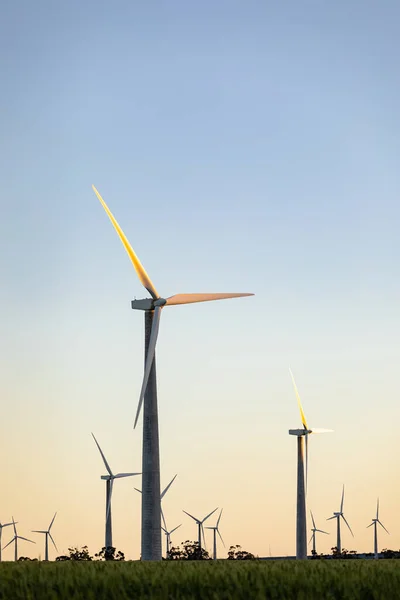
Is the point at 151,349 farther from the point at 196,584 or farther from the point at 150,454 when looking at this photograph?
the point at 196,584

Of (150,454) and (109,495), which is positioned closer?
(150,454)

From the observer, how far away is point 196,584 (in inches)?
977

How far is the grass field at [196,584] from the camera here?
2333cm

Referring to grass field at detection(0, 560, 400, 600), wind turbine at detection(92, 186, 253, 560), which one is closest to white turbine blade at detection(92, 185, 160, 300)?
wind turbine at detection(92, 186, 253, 560)

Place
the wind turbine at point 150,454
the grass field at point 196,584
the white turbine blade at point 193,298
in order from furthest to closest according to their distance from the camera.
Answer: the white turbine blade at point 193,298 < the wind turbine at point 150,454 < the grass field at point 196,584

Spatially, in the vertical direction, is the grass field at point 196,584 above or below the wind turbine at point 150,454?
below

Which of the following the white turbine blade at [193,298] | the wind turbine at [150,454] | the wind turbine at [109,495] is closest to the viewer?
the wind turbine at [150,454]

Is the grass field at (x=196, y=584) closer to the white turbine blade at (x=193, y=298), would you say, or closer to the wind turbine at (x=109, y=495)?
the white turbine blade at (x=193, y=298)

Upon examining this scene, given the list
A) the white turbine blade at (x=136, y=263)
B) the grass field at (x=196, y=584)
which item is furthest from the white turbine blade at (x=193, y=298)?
the grass field at (x=196, y=584)

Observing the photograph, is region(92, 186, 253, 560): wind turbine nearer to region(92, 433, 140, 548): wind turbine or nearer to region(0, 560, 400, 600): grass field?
region(0, 560, 400, 600): grass field

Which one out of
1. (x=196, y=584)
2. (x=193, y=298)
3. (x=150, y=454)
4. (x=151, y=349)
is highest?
(x=193, y=298)

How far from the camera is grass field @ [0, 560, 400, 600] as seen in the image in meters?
23.3

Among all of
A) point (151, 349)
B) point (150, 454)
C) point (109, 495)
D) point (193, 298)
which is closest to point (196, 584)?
point (150, 454)

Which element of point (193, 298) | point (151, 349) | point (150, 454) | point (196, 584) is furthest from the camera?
point (193, 298)
